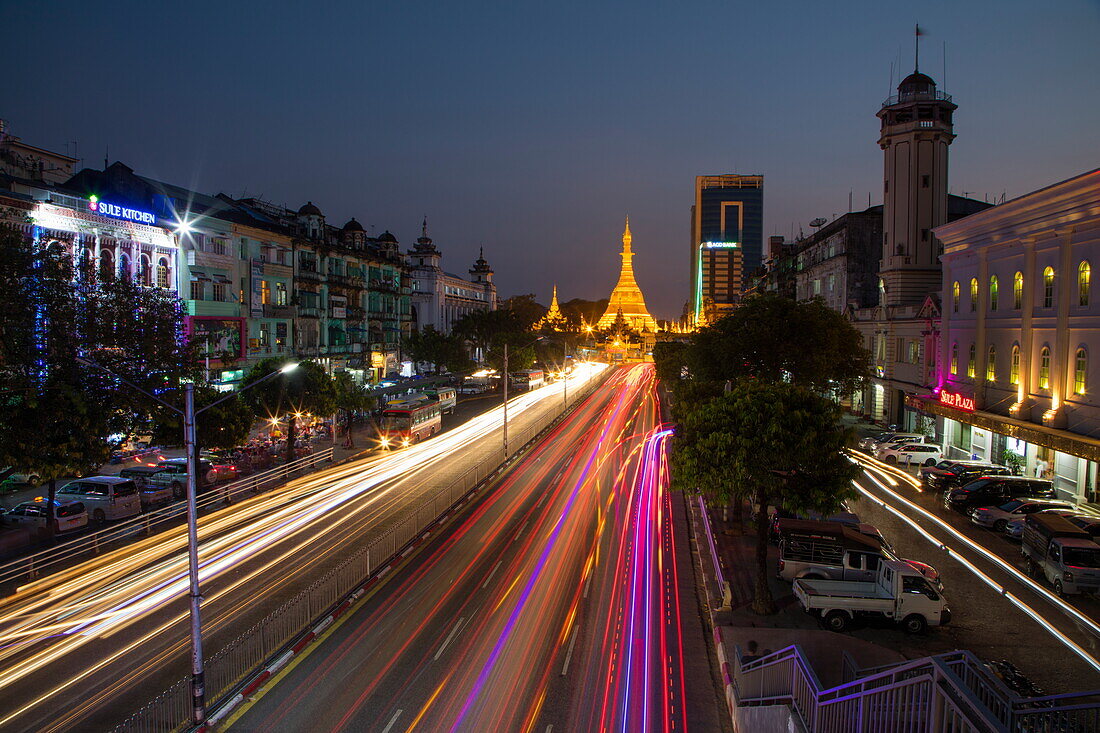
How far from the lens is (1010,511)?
28.0m

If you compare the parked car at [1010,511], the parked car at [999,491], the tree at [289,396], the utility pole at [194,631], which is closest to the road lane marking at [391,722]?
the utility pole at [194,631]

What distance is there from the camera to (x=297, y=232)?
6825 cm

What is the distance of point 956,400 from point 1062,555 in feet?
62.6

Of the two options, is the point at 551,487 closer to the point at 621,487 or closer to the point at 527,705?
the point at 621,487

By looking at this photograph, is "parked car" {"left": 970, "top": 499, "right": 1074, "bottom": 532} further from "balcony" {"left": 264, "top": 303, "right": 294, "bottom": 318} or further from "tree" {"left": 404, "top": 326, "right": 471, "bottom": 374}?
"tree" {"left": 404, "top": 326, "right": 471, "bottom": 374}

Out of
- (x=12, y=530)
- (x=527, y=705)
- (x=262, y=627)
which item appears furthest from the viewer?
(x=12, y=530)

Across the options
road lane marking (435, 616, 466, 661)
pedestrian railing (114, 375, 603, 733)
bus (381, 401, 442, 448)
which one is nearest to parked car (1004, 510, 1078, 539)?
road lane marking (435, 616, 466, 661)

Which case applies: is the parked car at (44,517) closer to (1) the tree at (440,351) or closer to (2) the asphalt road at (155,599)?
(2) the asphalt road at (155,599)

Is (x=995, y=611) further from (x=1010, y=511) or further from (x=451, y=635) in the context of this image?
(x=451, y=635)

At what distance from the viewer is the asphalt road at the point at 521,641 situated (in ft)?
45.9

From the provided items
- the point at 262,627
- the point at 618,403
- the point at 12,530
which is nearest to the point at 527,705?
the point at 262,627

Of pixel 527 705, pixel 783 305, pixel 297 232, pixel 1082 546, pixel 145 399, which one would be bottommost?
pixel 527 705

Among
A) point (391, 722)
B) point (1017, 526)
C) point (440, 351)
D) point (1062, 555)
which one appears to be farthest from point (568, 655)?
point (440, 351)

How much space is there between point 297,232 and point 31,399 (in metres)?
47.8
